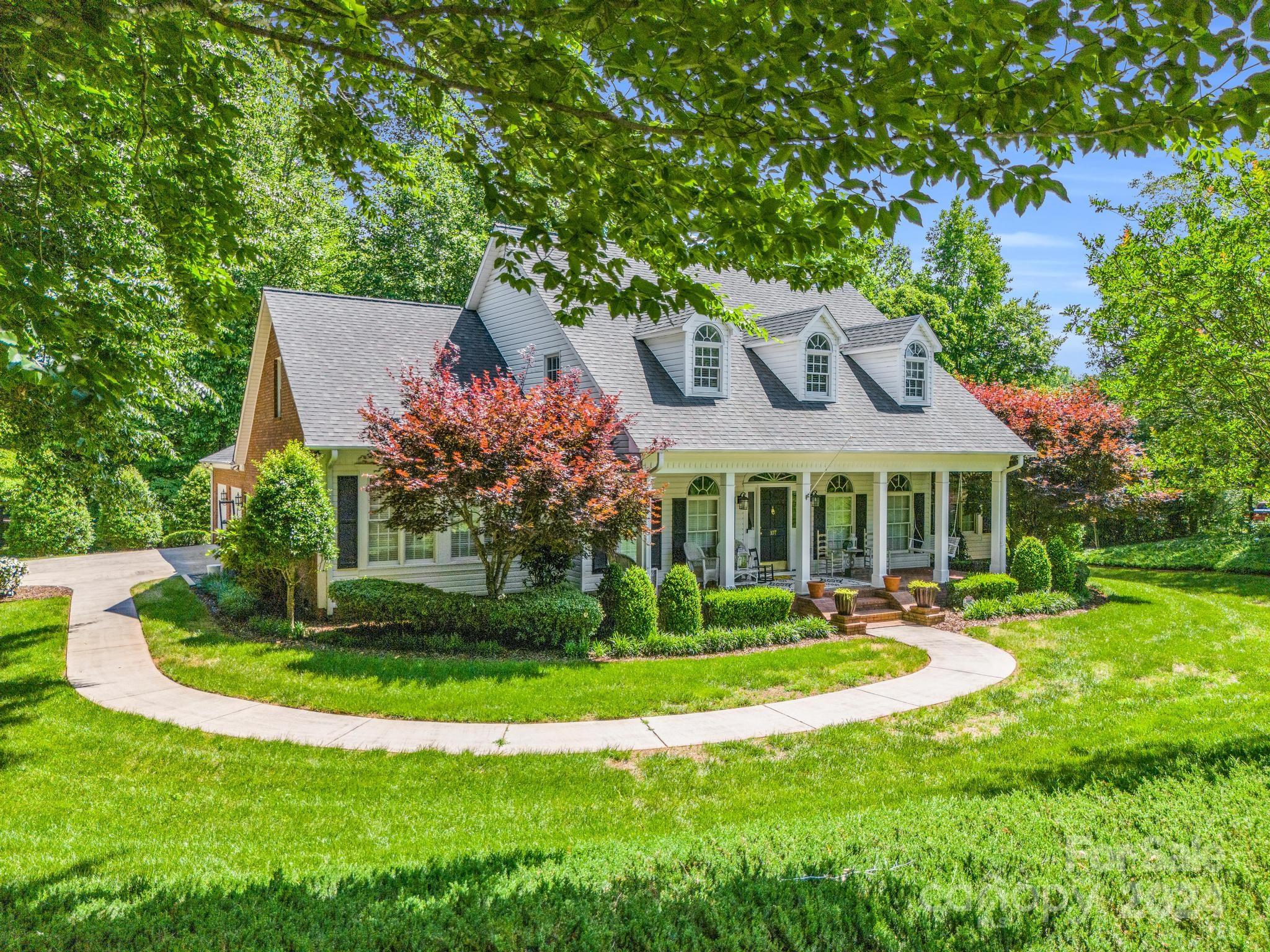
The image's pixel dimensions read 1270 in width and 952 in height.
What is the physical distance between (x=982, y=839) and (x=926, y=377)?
658 inches

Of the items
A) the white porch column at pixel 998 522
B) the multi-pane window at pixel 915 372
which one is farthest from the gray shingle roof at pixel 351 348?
the white porch column at pixel 998 522

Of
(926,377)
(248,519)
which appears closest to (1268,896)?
(248,519)

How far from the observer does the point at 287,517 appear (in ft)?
43.7

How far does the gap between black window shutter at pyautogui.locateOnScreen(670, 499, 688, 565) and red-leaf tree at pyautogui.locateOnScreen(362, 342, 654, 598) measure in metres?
4.45

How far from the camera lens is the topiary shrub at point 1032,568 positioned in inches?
718

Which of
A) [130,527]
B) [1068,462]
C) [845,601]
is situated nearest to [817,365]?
[845,601]

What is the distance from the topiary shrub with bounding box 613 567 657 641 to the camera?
522 inches

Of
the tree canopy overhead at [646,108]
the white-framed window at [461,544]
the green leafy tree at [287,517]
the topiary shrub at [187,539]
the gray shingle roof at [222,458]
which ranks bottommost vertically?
the topiary shrub at [187,539]

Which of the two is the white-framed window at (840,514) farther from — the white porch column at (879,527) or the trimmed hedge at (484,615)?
the trimmed hedge at (484,615)

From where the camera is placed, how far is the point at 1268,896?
13.7ft

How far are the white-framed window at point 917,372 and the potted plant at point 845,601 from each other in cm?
681

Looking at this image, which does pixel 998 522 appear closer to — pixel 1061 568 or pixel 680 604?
pixel 1061 568

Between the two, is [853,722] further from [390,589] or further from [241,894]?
[390,589]

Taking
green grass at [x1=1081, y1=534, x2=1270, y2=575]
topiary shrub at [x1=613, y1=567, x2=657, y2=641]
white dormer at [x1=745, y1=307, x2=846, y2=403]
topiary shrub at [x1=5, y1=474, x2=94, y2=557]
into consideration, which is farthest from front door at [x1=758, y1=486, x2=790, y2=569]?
topiary shrub at [x1=5, y1=474, x2=94, y2=557]
